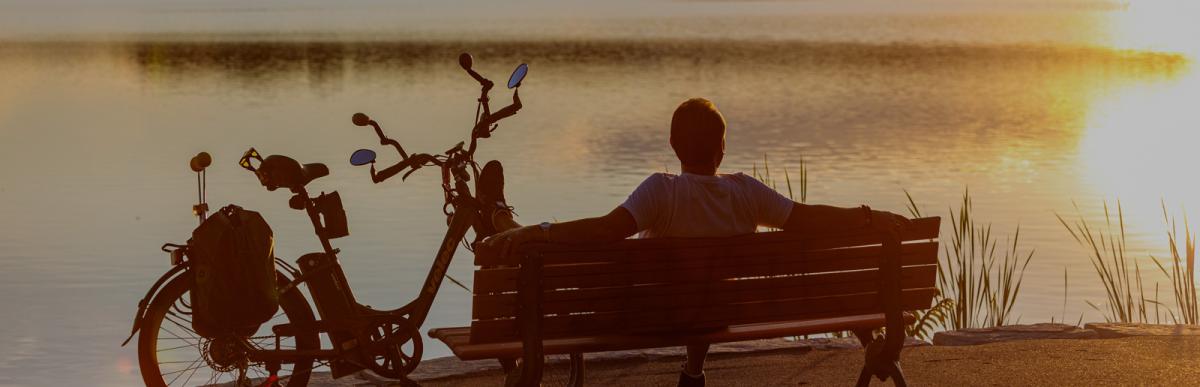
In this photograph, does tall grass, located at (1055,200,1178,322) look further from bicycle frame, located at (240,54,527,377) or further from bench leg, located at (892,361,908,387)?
bicycle frame, located at (240,54,527,377)

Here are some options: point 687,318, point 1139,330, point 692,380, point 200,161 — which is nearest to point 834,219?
point 687,318

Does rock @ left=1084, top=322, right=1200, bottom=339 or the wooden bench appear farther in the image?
rock @ left=1084, top=322, right=1200, bottom=339

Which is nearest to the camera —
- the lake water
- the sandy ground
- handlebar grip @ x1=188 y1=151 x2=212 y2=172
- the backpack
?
the backpack

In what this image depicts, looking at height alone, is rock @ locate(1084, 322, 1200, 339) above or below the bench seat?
below

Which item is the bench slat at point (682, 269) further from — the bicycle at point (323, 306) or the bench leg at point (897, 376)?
the bicycle at point (323, 306)

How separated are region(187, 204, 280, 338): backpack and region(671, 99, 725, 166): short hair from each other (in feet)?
5.03

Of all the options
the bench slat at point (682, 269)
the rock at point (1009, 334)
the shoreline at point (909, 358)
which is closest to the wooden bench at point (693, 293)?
the bench slat at point (682, 269)

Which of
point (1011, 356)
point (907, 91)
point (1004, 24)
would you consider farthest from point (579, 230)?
point (1004, 24)

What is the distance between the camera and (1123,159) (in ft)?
75.3

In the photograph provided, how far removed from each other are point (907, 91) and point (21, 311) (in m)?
26.2

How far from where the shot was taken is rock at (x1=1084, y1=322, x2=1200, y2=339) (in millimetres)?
9031

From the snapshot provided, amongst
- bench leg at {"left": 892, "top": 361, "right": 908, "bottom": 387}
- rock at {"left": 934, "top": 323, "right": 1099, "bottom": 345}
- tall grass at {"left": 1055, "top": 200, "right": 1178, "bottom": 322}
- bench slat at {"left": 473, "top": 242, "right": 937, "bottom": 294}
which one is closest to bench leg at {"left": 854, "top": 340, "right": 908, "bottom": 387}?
bench leg at {"left": 892, "top": 361, "right": 908, "bottom": 387}

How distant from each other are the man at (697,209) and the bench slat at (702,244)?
0.09 ft

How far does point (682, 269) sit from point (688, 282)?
62 millimetres
